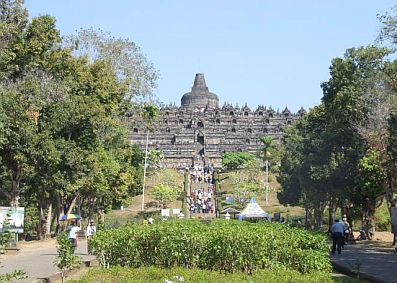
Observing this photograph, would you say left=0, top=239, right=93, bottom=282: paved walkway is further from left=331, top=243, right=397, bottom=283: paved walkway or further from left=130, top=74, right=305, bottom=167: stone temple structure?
left=130, top=74, right=305, bottom=167: stone temple structure

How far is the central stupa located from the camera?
390 ft

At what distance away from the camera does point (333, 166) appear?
105 feet

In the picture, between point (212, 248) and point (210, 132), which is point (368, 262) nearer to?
point (212, 248)

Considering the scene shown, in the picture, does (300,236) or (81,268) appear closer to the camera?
(300,236)

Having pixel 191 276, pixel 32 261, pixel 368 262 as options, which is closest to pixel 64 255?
pixel 191 276

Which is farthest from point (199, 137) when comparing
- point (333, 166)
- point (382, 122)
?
point (382, 122)

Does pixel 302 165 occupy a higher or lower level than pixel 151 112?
lower

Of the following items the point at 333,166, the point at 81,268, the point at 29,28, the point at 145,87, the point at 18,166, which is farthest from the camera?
the point at 145,87

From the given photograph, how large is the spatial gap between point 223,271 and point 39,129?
14.4 meters

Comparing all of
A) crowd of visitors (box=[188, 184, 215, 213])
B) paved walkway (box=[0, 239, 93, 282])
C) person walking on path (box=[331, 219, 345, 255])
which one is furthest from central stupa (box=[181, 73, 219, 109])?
person walking on path (box=[331, 219, 345, 255])

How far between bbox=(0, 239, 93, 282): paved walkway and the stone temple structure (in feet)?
230

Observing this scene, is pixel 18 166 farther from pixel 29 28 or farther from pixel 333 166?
pixel 333 166

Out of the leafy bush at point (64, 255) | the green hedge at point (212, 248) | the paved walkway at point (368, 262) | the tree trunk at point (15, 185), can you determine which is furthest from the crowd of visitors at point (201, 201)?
the leafy bush at point (64, 255)

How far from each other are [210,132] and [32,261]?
277 ft
